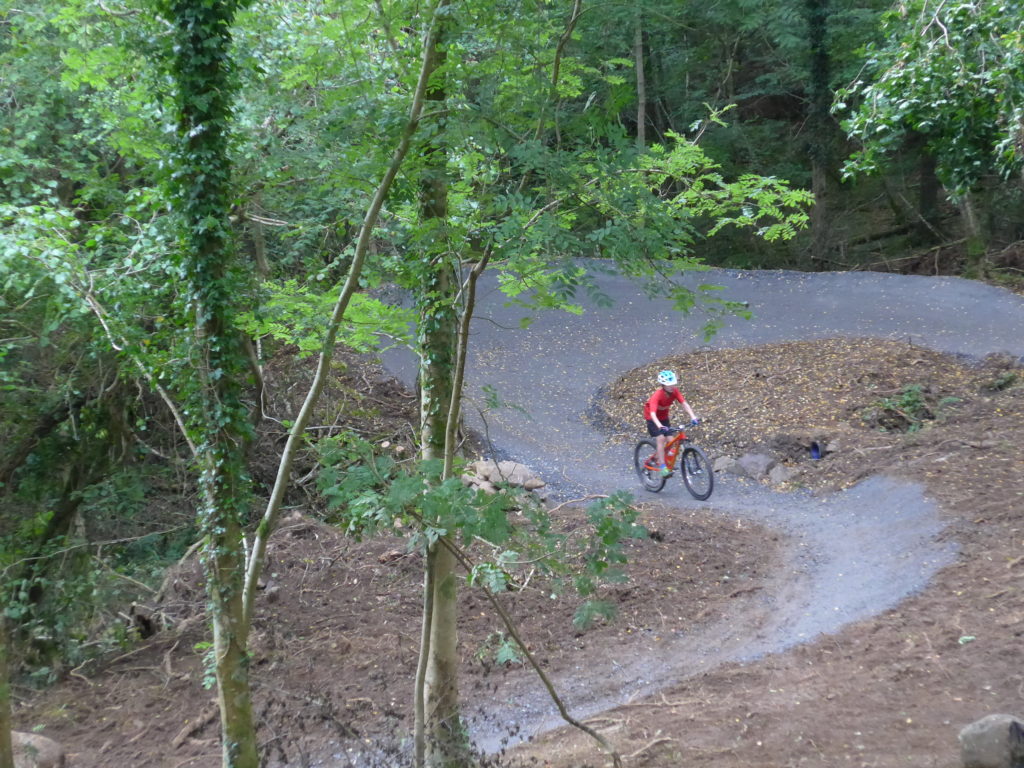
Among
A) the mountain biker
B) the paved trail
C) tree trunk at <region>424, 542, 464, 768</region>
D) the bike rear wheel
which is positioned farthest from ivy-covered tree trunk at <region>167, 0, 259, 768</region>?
the bike rear wheel

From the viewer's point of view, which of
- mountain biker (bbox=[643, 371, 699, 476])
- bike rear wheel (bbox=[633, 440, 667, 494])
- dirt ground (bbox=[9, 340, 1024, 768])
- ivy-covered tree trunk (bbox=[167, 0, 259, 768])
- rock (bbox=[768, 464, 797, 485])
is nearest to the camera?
ivy-covered tree trunk (bbox=[167, 0, 259, 768])

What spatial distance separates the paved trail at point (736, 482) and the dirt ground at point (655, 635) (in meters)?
0.30

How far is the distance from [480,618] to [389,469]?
3.95 m

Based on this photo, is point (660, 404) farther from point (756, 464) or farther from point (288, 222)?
point (288, 222)

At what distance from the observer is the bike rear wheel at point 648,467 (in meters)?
11.4

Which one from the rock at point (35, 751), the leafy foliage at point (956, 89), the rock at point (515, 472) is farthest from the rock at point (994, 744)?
the rock at point (515, 472)

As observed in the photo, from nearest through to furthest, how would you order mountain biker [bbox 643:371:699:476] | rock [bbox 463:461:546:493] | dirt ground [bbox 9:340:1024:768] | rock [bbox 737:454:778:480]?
dirt ground [bbox 9:340:1024:768] < mountain biker [bbox 643:371:699:476] < rock [bbox 463:461:546:493] < rock [bbox 737:454:778:480]

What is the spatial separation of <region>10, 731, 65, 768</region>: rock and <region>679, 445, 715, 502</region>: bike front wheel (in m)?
7.62

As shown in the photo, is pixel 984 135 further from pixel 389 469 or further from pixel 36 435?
pixel 36 435

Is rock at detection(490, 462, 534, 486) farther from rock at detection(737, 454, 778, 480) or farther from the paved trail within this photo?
rock at detection(737, 454, 778, 480)

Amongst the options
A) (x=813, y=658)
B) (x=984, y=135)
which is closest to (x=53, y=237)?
(x=813, y=658)

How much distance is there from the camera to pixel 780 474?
11.3m

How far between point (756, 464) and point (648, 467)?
5.52ft

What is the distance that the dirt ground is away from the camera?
5.14 meters
